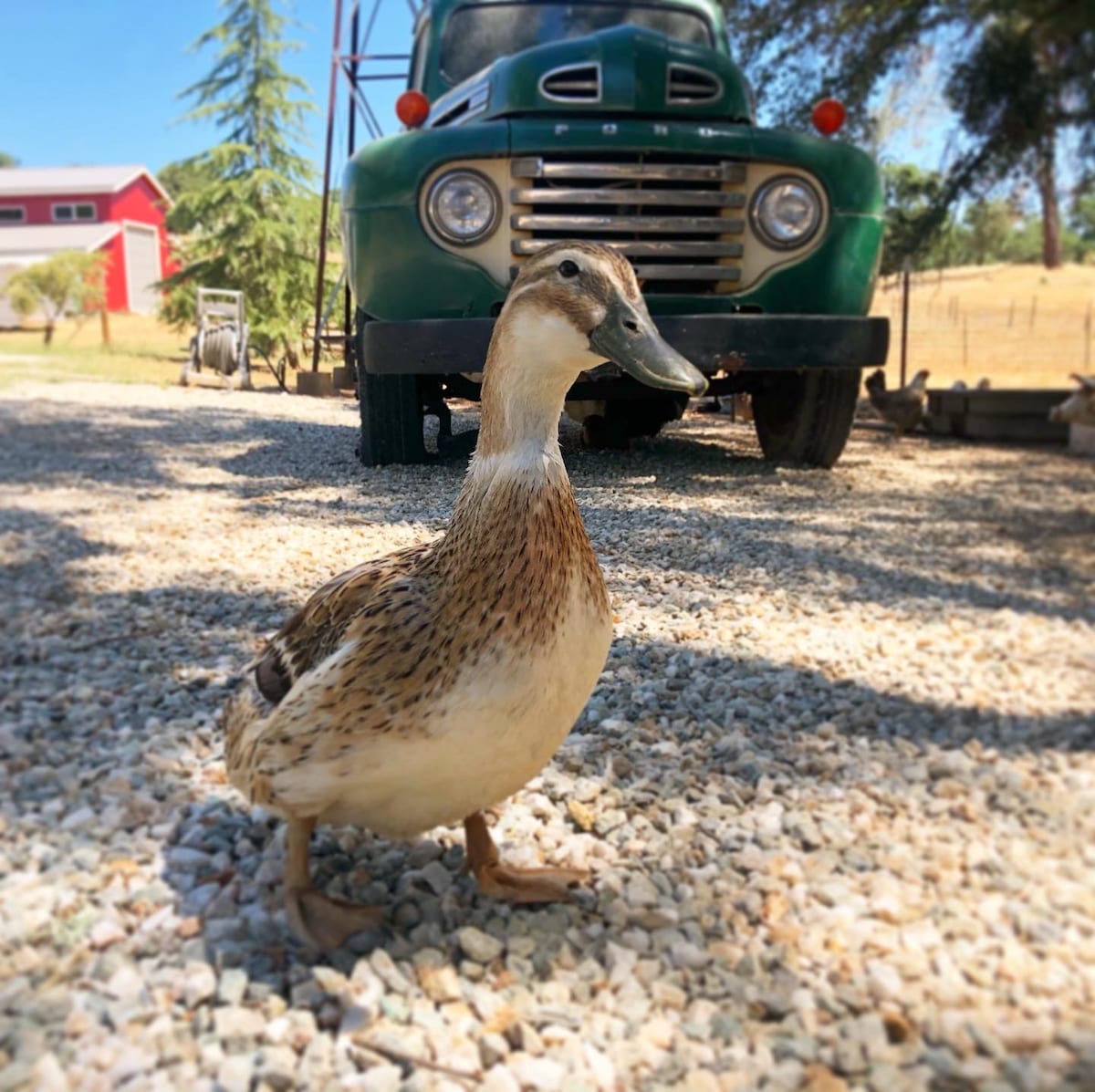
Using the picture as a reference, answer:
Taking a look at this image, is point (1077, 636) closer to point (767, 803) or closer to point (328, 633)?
point (767, 803)

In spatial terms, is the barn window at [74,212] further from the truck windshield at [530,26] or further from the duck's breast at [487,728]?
the duck's breast at [487,728]

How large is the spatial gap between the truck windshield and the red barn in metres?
28.8

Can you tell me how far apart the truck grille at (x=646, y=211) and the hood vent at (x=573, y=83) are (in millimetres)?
381

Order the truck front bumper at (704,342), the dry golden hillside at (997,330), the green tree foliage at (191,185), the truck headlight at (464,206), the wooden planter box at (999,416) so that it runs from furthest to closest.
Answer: the green tree foliage at (191,185) < the dry golden hillside at (997,330) < the wooden planter box at (999,416) < the truck headlight at (464,206) < the truck front bumper at (704,342)

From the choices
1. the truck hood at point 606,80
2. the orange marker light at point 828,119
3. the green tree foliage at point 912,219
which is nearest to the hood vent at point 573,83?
the truck hood at point 606,80

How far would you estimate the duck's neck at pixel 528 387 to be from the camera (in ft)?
5.83

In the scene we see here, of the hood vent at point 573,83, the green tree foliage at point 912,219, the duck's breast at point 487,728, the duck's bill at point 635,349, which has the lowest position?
the duck's breast at point 487,728

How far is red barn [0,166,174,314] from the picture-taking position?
106 feet

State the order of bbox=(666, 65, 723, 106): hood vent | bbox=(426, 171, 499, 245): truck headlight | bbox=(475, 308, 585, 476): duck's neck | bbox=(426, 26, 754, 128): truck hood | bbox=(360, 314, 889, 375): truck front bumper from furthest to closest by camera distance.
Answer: bbox=(666, 65, 723, 106): hood vent
bbox=(426, 26, 754, 128): truck hood
bbox=(426, 171, 499, 245): truck headlight
bbox=(360, 314, 889, 375): truck front bumper
bbox=(475, 308, 585, 476): duck's neck

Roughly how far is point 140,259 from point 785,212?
109ft

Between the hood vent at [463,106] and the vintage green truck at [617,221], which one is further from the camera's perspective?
the hood vent at [463,106]

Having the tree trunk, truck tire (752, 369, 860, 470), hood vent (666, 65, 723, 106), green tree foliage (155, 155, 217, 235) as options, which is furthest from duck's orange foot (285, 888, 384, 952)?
green tree foliage (155, 155, 217, 235)

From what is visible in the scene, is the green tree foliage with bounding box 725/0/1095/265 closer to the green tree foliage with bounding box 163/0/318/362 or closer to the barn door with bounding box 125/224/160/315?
the green tree foliage with bounding box 163/0/318/362

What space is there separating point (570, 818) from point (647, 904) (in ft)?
1.21
